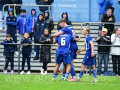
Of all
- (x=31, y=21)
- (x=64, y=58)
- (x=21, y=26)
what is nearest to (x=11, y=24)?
(x=21, y=26)

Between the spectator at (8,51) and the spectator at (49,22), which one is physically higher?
the spectator at (49,22)

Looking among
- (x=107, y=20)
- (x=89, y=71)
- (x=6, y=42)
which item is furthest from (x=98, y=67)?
(x=6, y=42)

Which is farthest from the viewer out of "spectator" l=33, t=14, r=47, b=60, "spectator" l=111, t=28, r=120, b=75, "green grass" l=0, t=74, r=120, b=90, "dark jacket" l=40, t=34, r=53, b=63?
"spectator" l=33, t=14, r=47, b=60

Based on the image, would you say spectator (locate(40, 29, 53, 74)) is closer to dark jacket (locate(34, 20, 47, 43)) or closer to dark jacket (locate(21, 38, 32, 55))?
dark jacket (locate(21, 38, 32, 55))

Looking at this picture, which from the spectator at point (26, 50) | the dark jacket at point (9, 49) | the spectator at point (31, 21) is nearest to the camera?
the spectator at point (26, 50)

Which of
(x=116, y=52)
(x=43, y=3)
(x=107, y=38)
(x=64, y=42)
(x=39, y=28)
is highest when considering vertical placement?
(x=43, y=3)

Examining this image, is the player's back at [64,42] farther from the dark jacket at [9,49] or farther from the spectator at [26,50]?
the dark jacket at [9,49]

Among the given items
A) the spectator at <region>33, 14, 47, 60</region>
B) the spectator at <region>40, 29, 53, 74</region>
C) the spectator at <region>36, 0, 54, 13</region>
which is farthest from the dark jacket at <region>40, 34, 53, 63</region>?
the spectator at <region>36, 0, 54, 13</region>

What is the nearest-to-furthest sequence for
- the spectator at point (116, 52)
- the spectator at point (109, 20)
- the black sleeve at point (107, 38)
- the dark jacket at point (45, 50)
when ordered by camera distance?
the spectator at point (116, 52) < the black sleeve at point (107, 38) < the dark jacket at point (45, 50) < the spectator at point (109, 20)

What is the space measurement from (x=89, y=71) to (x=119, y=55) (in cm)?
145

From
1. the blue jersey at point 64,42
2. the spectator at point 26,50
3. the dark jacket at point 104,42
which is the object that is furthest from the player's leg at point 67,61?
the spectator at point 26,50

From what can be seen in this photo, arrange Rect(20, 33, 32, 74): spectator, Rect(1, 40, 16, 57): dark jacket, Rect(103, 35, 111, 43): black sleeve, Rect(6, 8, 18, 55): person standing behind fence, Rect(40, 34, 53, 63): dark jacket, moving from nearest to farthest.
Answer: Rect(103, 35, 111, 43): black sleeve, Rect(40, 34, 53, 63): dark jacket, Rect(20, 33, 32, 74): spectator, Rect(1, 40, 16, 57): dark jacket, Rect(6, 8, 18, 55): person standing behind fence

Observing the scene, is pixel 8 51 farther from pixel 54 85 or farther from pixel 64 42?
pixel 54 85

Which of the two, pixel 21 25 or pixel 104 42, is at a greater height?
pixel 21 25
